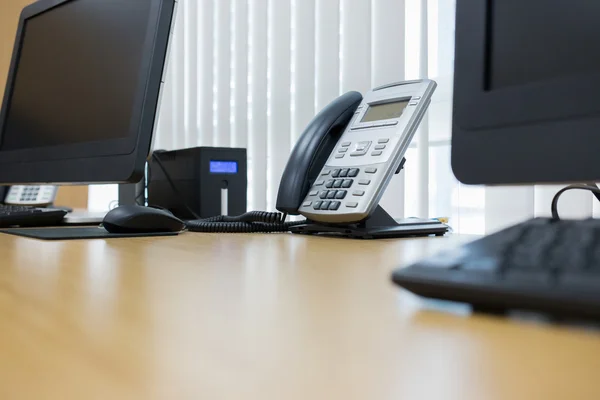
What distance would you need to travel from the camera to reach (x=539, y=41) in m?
0.41

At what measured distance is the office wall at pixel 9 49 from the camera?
10.2ft

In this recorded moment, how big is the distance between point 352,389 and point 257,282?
0.86 feet

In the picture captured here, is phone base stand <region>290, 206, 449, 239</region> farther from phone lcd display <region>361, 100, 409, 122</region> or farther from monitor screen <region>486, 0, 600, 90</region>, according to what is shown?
monitor screen <region>486, 0, 600, 90</region>

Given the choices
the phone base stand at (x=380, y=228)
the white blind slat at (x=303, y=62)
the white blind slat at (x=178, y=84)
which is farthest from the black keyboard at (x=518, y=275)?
the white blind slat at (x=178, y=84)

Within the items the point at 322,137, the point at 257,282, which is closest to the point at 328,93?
the point at 322,137

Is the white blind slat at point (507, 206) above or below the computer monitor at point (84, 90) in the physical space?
below

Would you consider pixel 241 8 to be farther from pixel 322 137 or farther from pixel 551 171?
pixel 551 171

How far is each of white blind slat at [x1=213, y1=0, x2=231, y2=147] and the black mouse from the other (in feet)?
3.99

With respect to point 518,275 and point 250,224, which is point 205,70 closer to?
point 250,224

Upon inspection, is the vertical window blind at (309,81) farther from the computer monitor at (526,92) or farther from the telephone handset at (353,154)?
the computer monitor at (526,92)

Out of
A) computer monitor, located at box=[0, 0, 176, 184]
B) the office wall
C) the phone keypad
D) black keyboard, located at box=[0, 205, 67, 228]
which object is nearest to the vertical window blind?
the phone keypad

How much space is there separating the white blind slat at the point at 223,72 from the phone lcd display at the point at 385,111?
3.91 ft

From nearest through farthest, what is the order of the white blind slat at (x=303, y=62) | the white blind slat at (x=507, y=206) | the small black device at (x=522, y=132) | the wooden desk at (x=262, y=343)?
the wooden desk at (x=262, y=343), the small black device at (x=522, y=132), the white blind slat at (x=507, y=206), the white blind slat at (x=303, y=62)

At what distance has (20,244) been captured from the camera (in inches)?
30.3
